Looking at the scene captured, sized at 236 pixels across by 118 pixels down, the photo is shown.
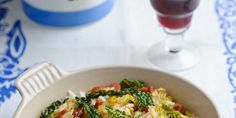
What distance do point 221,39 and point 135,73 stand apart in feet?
1.04

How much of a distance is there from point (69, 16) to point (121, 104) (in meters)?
0.40

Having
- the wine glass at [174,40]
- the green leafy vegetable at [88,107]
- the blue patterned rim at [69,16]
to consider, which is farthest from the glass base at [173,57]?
the green leafy vegetable at [88,107]

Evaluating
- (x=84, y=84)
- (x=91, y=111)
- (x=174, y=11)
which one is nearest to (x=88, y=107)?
(x=91, y=111)

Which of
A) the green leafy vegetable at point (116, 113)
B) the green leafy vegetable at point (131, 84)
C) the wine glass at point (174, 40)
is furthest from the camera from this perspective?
the wine glass at point (174, 40)

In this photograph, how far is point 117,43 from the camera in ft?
4.45

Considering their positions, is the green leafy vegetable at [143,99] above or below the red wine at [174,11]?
below

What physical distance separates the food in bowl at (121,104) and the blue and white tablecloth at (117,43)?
149mm

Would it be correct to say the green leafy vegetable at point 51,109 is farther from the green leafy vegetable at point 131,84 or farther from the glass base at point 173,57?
the glass base at point 173,57

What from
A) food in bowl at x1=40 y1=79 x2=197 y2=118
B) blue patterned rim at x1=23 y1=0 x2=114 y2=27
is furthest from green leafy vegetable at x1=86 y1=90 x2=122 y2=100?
blue patterned rim at x1=23 y1=0 x2=114 y2=27

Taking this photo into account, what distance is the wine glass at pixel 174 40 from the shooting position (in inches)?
48.6

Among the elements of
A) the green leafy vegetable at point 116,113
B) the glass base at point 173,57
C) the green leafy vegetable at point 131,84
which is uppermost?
the glass base at point 173,57

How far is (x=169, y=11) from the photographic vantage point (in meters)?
1.24

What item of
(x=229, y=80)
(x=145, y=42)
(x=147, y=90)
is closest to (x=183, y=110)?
(x=147, y=90)

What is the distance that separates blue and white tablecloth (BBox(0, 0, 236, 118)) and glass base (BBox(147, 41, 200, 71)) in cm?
2
